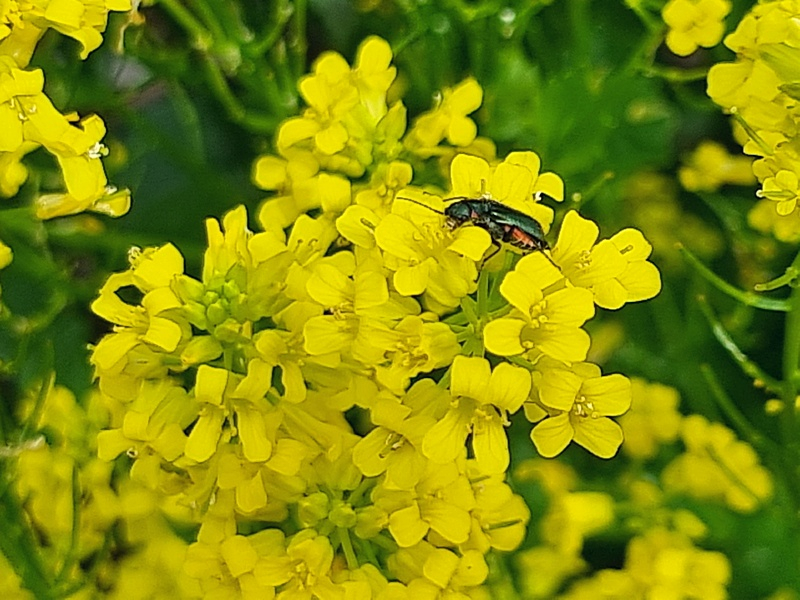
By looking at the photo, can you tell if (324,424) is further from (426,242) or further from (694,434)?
(694,434)

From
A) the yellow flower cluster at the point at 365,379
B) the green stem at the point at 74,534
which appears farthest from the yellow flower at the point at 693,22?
the green stem at the point at 74,534

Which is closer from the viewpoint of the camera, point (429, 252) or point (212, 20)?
point (429, 252)

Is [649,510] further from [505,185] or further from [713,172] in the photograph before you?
[505,185]

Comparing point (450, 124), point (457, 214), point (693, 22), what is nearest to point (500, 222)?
point (457, 214)

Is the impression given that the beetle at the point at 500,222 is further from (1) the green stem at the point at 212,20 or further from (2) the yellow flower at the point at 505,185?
(1) the green stem at the point at 212,20

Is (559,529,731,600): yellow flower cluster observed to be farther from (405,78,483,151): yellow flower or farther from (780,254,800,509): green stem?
(405,78,483,151): yellow flower

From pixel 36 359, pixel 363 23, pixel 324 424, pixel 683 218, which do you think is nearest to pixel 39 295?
pixel 36 359

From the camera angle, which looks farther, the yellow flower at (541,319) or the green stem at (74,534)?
the green stem at (74,534)
